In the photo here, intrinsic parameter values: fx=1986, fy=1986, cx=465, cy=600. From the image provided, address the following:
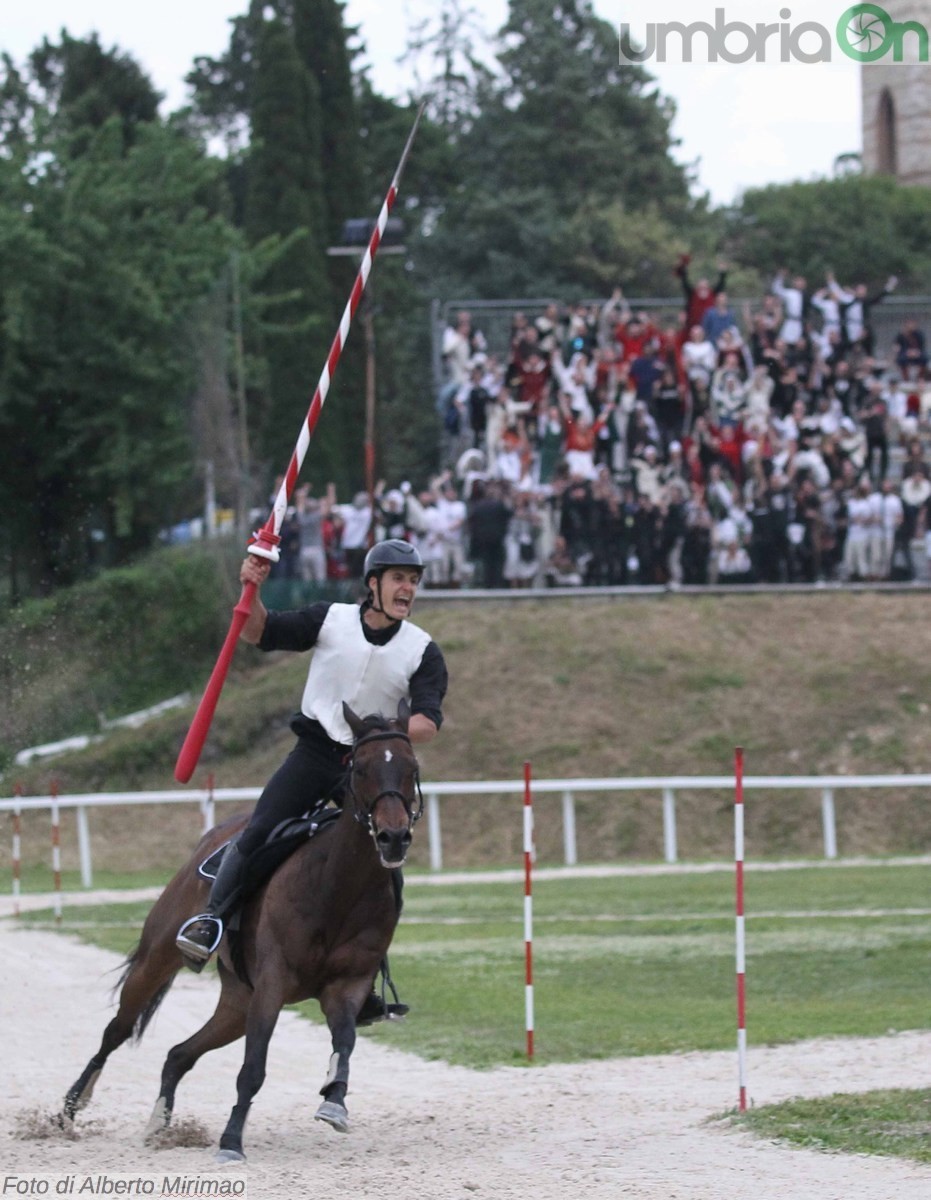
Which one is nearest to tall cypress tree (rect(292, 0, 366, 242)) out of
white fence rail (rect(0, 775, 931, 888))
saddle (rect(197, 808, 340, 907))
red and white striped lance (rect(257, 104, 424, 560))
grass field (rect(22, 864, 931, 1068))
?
white fence rail (rect(0, 775, 931, 888))

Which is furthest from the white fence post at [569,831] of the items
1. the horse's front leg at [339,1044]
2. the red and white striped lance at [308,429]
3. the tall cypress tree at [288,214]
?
the tall cypress tree at [288,214]

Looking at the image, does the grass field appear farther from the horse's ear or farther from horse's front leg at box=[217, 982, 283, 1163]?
the horse's ear

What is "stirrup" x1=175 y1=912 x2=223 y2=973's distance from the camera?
31.3 feet

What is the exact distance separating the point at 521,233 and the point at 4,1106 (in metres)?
54.2

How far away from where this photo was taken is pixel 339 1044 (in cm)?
890

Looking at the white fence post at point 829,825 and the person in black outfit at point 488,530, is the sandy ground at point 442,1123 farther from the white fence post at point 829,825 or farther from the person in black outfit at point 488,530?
the person in black outfit at point 488,530

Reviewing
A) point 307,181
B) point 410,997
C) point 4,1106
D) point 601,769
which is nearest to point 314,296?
point 307,181

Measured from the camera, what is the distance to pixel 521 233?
207ft

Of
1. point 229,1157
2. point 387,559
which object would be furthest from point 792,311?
point 229,1157

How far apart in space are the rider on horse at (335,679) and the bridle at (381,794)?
14.0 inches

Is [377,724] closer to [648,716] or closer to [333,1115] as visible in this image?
[333,1115]

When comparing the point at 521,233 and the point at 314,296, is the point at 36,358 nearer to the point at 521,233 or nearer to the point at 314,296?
the point at 314,296

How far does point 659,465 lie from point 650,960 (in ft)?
50.5

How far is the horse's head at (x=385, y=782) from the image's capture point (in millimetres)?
8641
